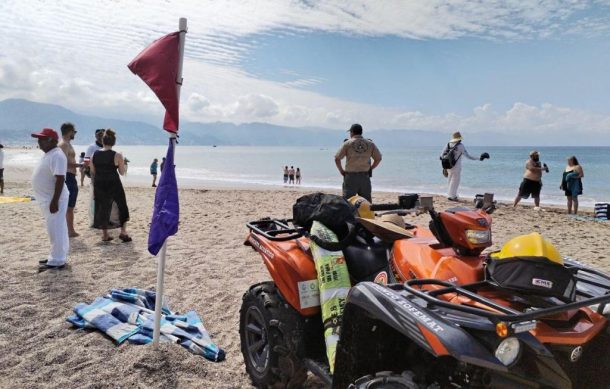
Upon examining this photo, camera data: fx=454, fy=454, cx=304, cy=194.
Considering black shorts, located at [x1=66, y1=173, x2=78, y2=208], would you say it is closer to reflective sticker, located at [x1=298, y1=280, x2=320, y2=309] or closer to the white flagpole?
the white flagpole

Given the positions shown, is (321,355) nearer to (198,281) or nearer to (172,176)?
(172,176)

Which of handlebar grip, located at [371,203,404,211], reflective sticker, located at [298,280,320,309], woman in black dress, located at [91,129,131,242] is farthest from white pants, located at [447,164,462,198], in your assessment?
reflective sticker, located at [298,280,320,309]

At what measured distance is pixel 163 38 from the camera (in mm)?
3598

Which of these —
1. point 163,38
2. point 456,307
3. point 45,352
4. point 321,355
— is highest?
point 163,38

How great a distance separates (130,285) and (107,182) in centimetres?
279

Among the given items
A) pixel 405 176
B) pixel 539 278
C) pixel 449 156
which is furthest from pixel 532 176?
pixel 405 176

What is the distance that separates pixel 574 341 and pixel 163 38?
3.37m

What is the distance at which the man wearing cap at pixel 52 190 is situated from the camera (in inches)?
232

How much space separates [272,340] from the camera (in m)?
2.97

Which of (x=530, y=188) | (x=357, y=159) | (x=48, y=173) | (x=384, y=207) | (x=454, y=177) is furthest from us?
(x=454, y=177)

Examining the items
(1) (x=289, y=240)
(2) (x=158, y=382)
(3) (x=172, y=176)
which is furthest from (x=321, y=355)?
(3) (x=172, y=176)

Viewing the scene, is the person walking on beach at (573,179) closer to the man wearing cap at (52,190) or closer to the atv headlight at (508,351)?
the man wearing cap at (52,190)

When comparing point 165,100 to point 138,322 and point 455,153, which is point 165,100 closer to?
point 138,322

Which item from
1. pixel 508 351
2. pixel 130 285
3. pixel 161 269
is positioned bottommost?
pixel 130 285
